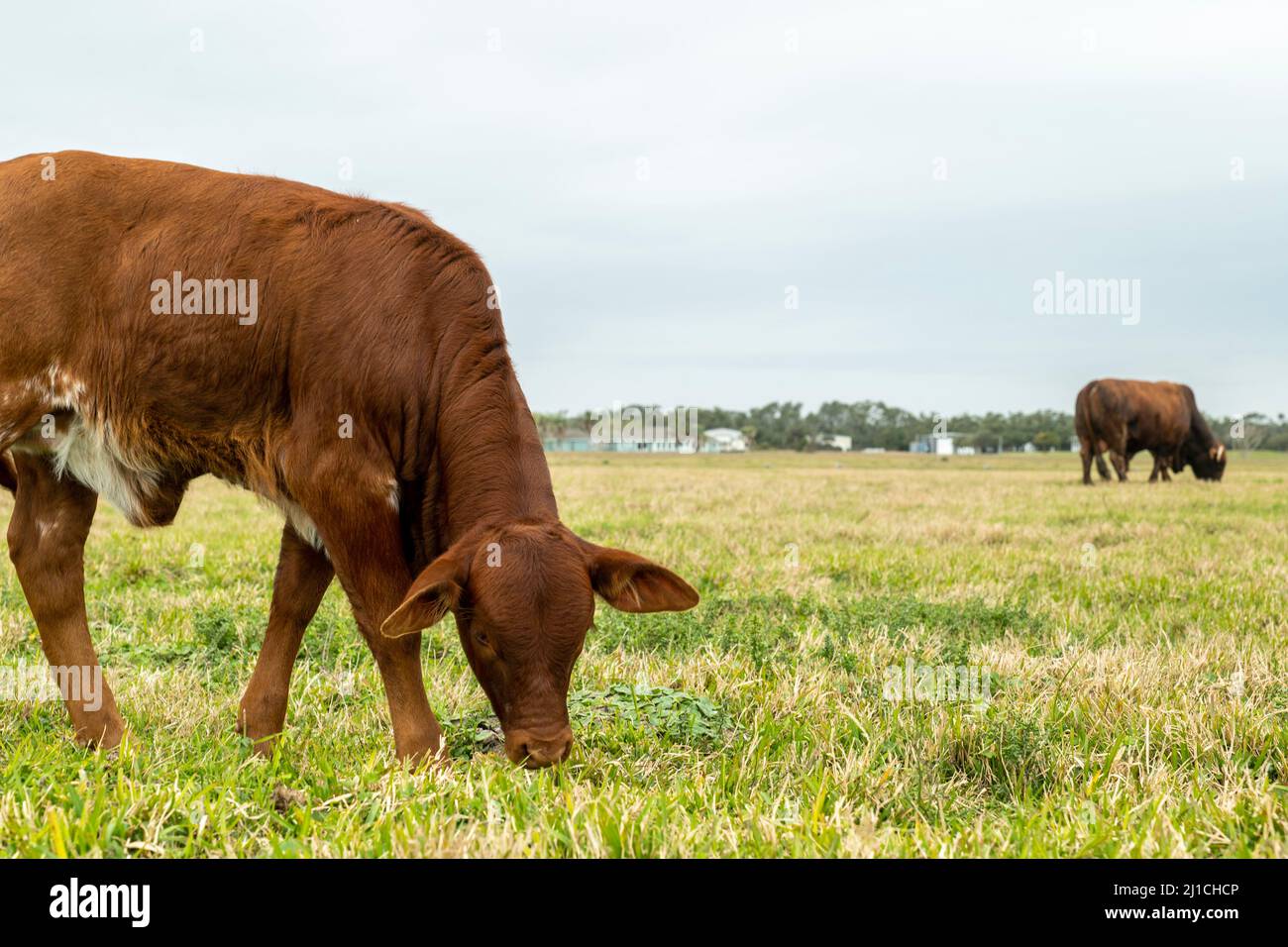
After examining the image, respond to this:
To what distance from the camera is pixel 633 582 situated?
354 centimetres

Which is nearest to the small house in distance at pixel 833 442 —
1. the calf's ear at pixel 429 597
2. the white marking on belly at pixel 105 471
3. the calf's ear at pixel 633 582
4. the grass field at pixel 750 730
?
the grass field at pixel 750 730

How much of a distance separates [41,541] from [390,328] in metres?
1.85

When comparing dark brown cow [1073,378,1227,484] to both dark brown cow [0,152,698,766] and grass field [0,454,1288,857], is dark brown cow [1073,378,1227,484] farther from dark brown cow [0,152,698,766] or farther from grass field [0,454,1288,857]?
dark brown cow [0,152,698,766]

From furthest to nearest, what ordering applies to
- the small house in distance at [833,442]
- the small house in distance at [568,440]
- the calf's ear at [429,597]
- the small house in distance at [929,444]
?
the small house in distance at [833,442], the small house in distance at [929,444], the small house in distance at [568,440], the calf's ear at [429,597]

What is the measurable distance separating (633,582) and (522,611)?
450 millimetres

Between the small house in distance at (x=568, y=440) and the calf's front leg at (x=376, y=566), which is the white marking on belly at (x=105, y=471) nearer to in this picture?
the calf's front leg at (x=376, y=566)

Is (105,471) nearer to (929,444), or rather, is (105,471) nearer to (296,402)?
(296,402)

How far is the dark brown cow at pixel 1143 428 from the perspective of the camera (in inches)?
1173

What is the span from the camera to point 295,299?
12.4 feet

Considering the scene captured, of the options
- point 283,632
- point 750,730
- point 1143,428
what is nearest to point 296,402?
point 283,632

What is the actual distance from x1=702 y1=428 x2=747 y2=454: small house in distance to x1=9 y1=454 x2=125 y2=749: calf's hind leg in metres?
97.4

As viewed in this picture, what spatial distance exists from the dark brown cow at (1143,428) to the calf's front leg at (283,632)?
1097 inches

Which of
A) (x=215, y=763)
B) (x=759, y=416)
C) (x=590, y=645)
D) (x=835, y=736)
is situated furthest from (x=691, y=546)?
(x=759, y=416)
